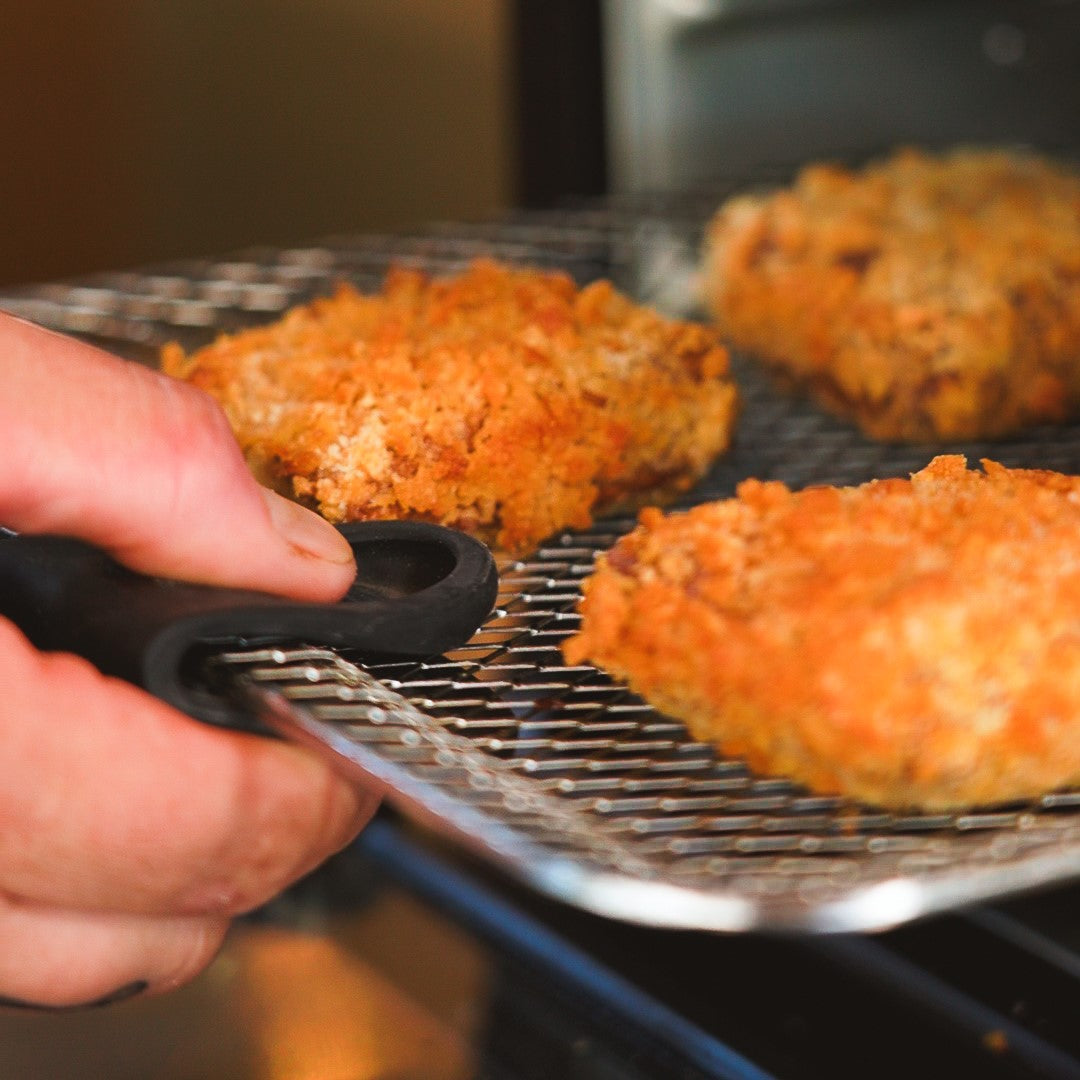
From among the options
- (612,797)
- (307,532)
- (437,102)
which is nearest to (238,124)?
(437,102)

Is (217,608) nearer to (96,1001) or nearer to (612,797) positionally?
(612,797)

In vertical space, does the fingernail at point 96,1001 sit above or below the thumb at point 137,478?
below

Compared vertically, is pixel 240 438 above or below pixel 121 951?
above

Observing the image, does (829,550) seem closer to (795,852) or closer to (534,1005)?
(795,852)

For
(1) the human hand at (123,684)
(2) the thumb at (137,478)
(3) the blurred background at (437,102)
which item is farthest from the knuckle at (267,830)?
(3) the blurred background at (437,102)

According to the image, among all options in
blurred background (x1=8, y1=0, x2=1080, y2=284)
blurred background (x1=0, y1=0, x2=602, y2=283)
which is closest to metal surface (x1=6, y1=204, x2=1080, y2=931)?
blurred background (x1=8, y1=0, x2=1080, y2=284)

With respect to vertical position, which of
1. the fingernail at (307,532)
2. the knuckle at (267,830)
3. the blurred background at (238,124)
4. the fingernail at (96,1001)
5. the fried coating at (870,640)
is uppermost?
the blurred background at (238,124)

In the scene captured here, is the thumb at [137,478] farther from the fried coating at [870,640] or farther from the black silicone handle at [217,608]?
the fried coating at [870,640]

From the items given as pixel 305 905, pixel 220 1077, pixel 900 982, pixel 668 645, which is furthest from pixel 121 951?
pixel 900 982
